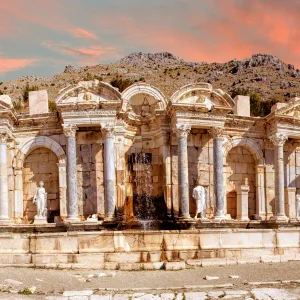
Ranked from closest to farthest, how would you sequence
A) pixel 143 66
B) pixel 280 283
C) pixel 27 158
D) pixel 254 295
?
pixel 254 295 → pixel 280 283 → pixel 27 158 → pixel 143 66

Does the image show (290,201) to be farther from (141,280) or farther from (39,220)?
(141,280)

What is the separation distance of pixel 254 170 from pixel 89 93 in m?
8.74

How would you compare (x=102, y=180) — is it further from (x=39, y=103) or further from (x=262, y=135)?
(x=262, y=135)

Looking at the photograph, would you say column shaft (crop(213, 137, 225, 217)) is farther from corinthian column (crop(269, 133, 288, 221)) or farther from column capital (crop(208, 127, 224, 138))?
corinthian column (crop(269, 133, 288, 221))

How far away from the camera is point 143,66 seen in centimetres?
7481

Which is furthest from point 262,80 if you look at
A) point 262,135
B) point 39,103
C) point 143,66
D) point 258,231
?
point 258,231

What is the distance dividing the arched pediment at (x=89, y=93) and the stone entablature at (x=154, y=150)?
0.04 meters

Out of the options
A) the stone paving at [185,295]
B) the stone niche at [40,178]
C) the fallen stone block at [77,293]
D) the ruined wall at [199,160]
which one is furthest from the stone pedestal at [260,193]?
the fallen stone block at [77,293]

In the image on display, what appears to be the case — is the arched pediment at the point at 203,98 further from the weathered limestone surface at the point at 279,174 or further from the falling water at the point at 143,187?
the falling water at the point at 143,187

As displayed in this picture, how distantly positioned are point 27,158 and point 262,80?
45185 mm

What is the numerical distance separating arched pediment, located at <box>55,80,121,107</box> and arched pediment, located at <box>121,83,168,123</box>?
1301 mm

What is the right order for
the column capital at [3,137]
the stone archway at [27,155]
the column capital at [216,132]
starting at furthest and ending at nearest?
the column capital at [216,132] → the stone archway at [27,155] → the column capital at [3,137]

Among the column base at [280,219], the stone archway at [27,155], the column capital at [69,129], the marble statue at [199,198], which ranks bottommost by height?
the column base at [280,219]

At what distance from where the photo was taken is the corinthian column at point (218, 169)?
74.3ft
